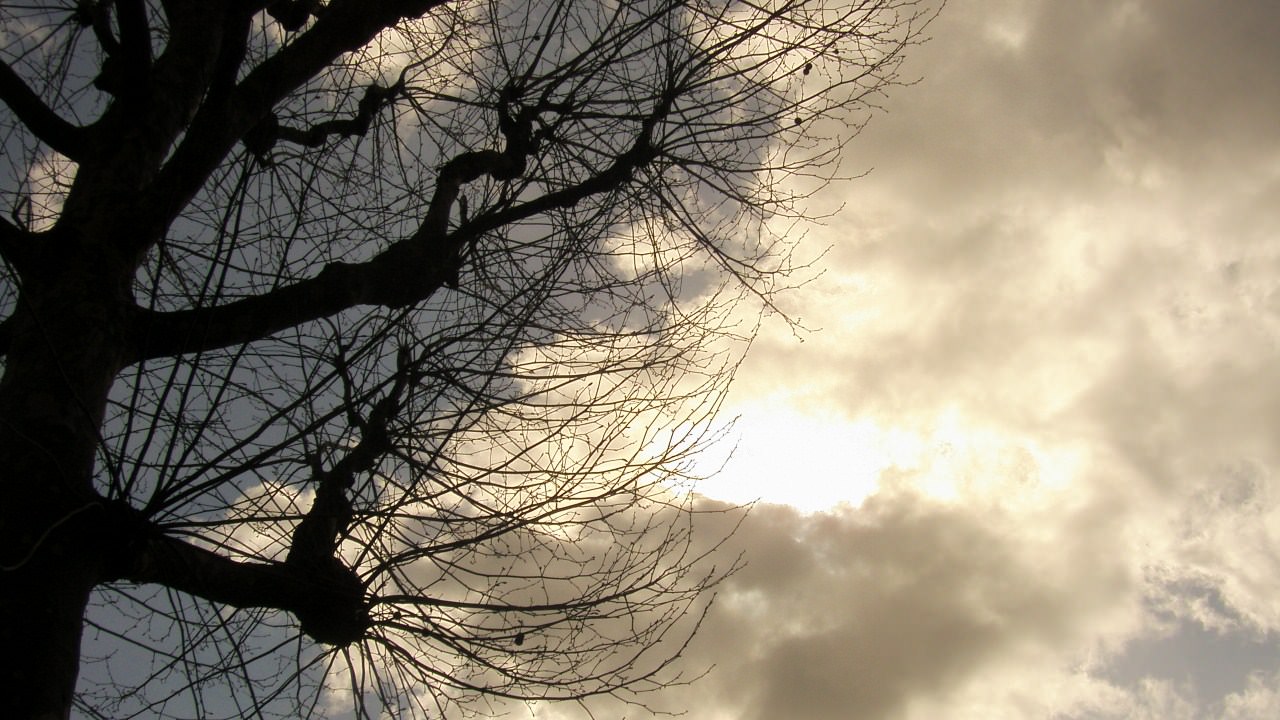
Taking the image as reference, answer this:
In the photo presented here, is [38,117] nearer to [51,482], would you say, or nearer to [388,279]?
[388,279]

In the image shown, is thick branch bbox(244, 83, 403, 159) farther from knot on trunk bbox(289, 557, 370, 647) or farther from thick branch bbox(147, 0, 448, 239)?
knot on trunk bbox(289, 557, 370, 647)

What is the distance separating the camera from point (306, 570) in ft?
10.6

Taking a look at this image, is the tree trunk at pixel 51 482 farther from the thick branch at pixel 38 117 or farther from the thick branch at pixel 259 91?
the thick branch at pixel 38 117

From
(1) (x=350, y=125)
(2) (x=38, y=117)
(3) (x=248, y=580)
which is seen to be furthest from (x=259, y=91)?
(3) (x=248, y=580)

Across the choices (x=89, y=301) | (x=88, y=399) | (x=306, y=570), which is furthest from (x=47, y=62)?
(x=306, y=570)

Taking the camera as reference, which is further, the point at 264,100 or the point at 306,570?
the point at 264,100

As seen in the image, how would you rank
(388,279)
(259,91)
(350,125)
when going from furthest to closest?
(350,125) → (388,279) → (259,91)

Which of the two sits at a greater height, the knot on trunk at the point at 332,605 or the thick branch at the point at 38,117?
the thick branch at the point at 38,117

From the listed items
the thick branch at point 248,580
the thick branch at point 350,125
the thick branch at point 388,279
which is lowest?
the thick branch at point 248,580

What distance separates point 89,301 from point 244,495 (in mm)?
865

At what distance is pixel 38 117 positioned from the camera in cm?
345

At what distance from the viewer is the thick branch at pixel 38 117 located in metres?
3.34

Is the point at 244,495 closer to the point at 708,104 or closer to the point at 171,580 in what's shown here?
the point at 171,580

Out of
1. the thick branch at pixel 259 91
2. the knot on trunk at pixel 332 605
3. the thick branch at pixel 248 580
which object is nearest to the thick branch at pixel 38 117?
the thick branch at pixel 259 91
